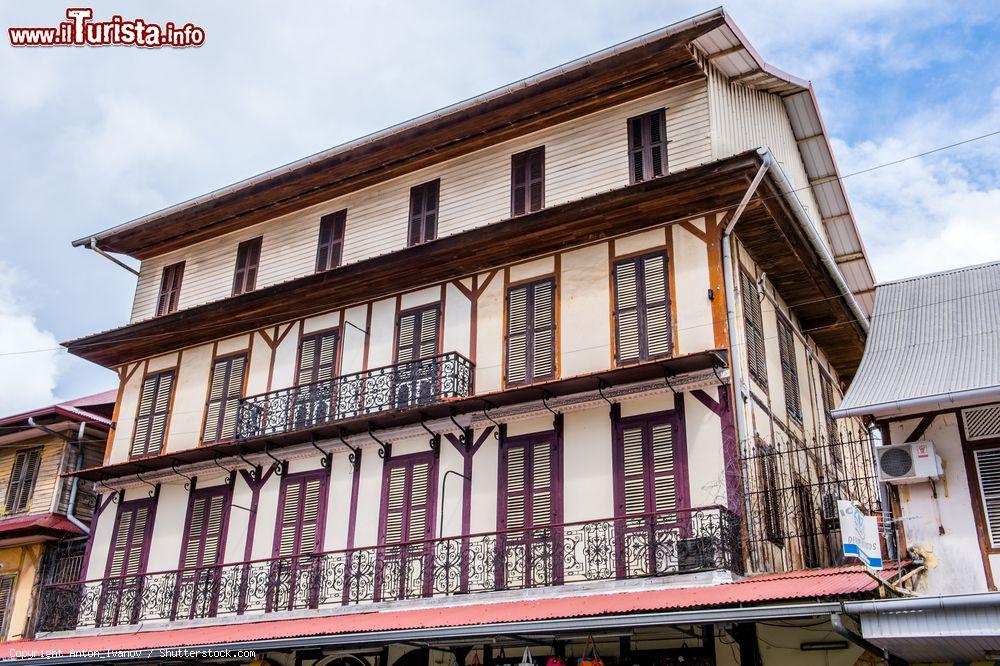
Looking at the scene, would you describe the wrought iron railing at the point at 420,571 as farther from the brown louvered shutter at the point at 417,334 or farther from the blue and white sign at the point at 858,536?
the brown louvered shutter at the point at 417,334

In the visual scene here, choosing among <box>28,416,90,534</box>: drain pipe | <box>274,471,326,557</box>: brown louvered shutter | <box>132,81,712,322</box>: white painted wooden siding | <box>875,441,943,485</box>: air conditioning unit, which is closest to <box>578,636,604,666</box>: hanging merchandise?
<box>875,441,943,485</box>: air conditioning unit

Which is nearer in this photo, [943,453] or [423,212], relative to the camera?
[943,453]

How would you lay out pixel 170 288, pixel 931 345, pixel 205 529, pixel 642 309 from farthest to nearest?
pixel 170 288, pixel 205 529, pixel 642 309, pixel 931 345

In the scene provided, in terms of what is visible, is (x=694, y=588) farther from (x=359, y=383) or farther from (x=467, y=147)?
(x=467, y=147)

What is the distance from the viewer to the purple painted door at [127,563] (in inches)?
785

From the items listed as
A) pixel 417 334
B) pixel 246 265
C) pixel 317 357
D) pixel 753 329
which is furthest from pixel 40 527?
pixel 753 329

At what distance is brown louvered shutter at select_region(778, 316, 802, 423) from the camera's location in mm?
18520

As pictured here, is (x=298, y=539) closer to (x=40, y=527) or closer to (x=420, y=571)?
(x=420, y=571)

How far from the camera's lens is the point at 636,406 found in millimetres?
16000

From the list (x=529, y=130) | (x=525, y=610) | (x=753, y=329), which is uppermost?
(x=529, y=130)

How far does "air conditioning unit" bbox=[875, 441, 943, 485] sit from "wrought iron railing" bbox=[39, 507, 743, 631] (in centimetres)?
226

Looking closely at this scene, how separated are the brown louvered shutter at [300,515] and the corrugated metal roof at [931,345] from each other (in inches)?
387

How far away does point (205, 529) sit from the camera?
20.2 metres

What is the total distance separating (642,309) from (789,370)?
3.98 metres
